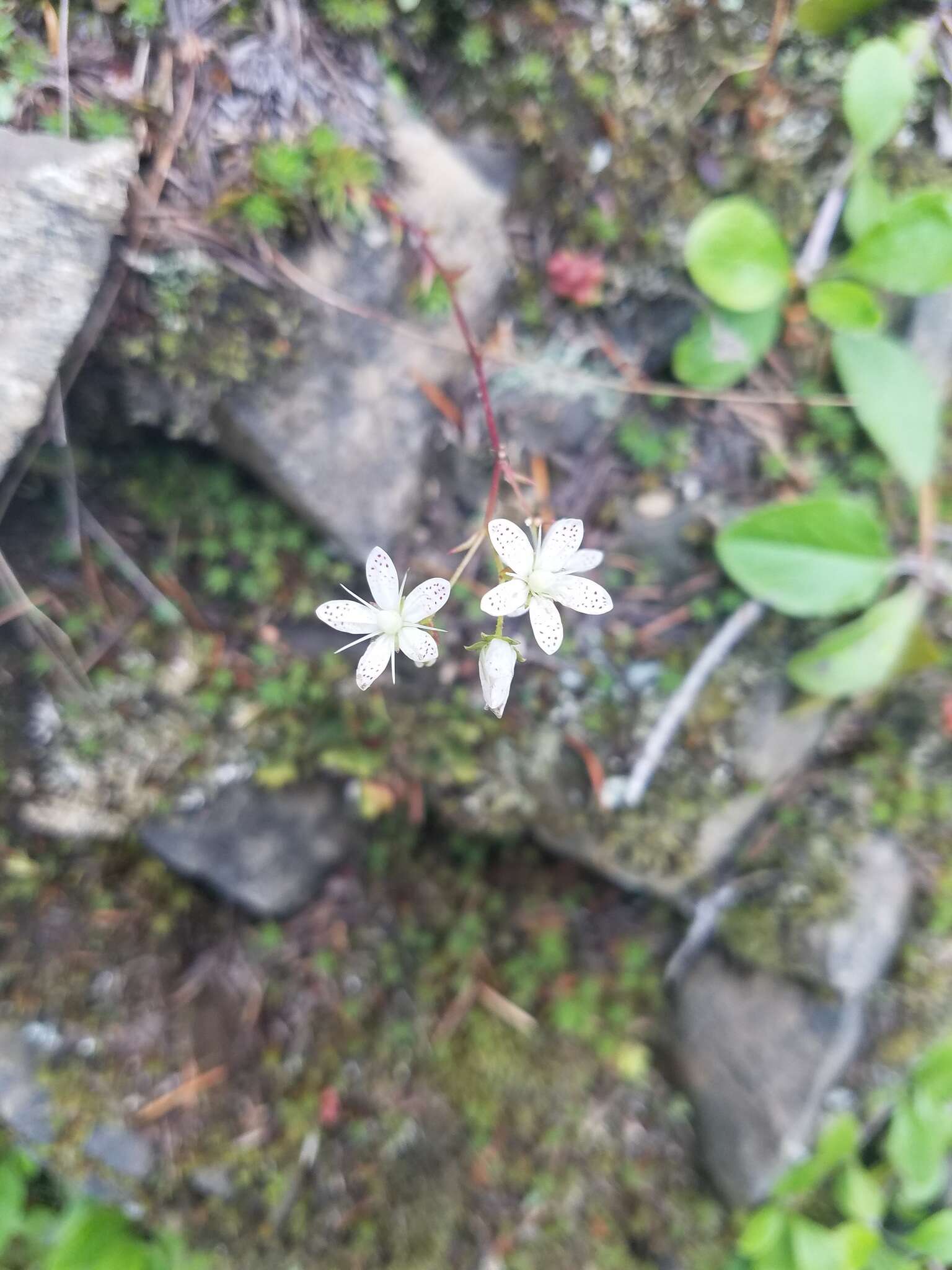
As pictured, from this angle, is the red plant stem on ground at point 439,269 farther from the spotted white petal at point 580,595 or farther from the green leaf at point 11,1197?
the green leaf at point 11,1197

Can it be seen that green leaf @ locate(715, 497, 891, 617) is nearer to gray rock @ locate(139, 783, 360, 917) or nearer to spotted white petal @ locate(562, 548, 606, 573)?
spotted white petal @ locate(562, 548, 606, 573)

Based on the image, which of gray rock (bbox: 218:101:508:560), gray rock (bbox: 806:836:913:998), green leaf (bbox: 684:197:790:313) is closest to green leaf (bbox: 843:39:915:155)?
green leaf (bbox: 684:197:790:313)

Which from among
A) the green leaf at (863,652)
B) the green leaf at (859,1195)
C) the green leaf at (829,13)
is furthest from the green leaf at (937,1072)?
the green leaf at (829,13)

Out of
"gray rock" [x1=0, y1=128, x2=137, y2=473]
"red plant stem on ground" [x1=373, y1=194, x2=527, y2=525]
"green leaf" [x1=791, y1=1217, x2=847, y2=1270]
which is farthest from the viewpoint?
"green leaf" [x1=791, y1=1217, x2=847, y2=1270]

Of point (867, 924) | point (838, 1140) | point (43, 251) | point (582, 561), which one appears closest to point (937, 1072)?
point (838, 1140)

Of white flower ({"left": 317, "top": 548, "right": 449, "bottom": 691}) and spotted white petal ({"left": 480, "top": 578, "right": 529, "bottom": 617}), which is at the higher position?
spotted white petal ({"left": 480, "top": 578, "right": 529, "bottom": 617})

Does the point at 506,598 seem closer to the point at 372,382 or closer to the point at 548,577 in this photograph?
the point at 548,577

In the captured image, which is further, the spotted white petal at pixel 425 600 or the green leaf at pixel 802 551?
the green leaf at pixel 802 551
